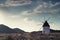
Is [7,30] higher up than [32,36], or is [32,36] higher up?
[7,30]

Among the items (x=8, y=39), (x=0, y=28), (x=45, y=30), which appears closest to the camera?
(x=8, y=39)

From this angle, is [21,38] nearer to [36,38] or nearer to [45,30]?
[36,38]

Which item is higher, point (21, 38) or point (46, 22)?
point (46, 22)

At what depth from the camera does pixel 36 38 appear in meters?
43.3

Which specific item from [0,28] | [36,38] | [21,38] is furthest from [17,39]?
[0,28]

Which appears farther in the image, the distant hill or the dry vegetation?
the distant hill

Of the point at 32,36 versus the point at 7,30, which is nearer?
the point at 32,36

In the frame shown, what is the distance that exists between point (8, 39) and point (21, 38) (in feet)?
8.84

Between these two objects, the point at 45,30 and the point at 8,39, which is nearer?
the point at 8,39

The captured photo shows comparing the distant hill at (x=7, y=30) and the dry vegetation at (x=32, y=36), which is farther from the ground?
the distant hill at (x=7, y=30)

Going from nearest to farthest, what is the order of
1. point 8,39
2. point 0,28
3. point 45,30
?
point 8,39 → point 45,30 → point 0,28

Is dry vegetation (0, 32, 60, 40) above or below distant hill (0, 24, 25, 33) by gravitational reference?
below

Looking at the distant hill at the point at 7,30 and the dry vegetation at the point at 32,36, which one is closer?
the dry vegetation at the point at 32,36

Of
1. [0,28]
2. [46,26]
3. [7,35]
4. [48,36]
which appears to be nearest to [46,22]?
[46,26]
